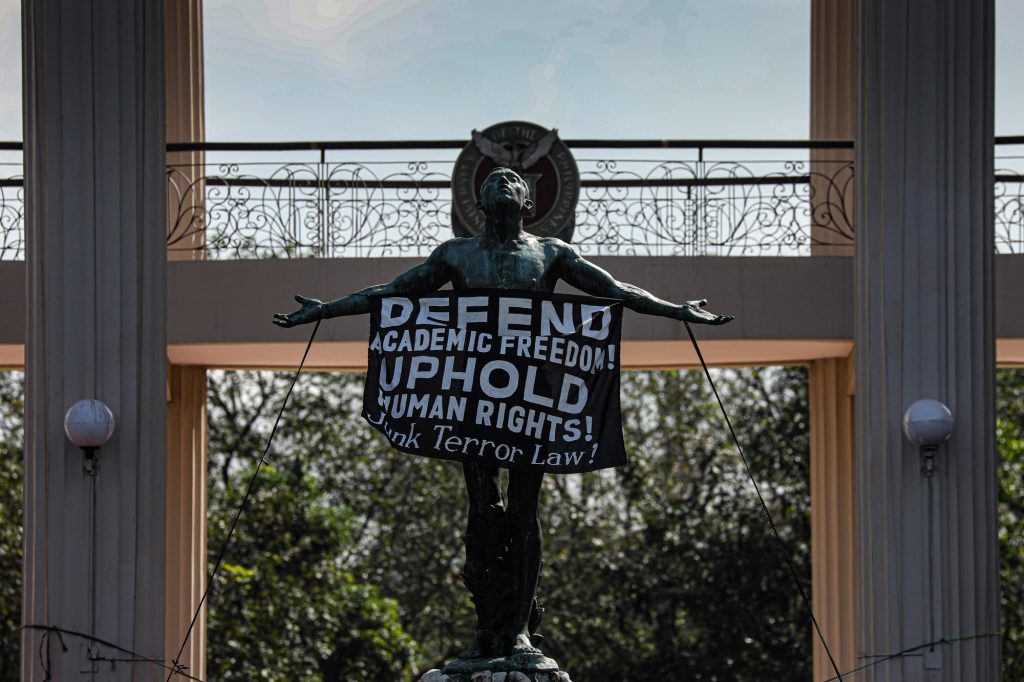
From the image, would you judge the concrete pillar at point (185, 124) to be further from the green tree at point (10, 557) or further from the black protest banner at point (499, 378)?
the green tree at point (10, 557)

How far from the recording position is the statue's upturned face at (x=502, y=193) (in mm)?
8086

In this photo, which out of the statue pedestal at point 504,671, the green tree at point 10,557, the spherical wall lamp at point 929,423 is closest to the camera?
the statue pedestal at point 504,671

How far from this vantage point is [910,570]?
32.2 feet

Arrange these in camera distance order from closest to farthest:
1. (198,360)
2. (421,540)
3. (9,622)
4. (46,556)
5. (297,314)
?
1. (297,314)
2. (46,556)
3. (198,360)
4. (9,622)
5. (421,540)

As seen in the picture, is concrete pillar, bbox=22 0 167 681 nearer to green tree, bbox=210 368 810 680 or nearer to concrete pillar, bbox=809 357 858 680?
concrete pillar, bbox=809 357 858 680

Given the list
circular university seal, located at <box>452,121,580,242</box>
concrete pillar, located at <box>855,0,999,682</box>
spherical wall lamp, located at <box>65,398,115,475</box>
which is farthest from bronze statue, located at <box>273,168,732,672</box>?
circular university seal, located at <box>452,121,580,242</box>

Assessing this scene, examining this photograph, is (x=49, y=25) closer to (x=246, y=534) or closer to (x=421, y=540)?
(x=246, y=534)

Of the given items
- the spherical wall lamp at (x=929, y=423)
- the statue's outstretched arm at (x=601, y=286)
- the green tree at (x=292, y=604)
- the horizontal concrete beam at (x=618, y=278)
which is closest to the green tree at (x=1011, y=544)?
the horizontal concrete beam at (x=618, y=278)

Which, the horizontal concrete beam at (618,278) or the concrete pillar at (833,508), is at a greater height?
the horizontal concrete beam at (618,278)

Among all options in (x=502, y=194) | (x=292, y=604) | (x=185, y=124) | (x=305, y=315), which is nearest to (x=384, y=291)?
(x=305, y=315)

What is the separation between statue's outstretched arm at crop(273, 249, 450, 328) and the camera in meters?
8.19

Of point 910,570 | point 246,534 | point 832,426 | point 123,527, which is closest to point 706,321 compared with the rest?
point 910,570

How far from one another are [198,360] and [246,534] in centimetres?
596

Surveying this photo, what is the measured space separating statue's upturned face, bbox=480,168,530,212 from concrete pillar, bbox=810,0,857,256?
590 cm
